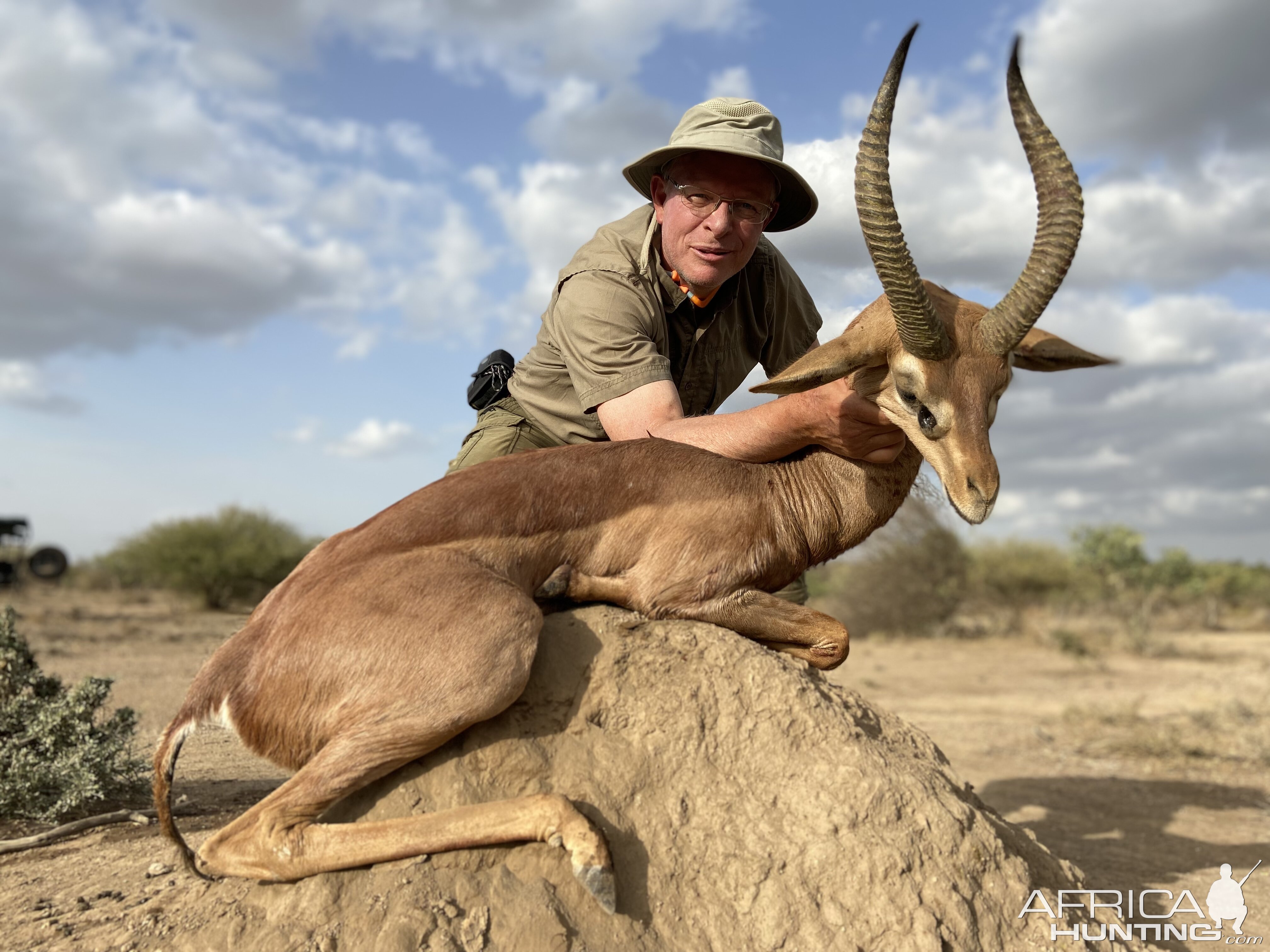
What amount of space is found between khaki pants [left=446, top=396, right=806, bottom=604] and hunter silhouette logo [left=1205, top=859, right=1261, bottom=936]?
2.97m

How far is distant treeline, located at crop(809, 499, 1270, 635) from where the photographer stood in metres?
25.5

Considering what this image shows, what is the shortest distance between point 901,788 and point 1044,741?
28.8ft

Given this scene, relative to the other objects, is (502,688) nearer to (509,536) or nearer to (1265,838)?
(509,536)

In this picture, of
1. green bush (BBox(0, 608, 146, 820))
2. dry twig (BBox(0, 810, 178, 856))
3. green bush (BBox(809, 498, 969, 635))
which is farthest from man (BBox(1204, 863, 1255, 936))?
green bush (BBox(809, 498, 969, 635))

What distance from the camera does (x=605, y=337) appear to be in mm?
5477

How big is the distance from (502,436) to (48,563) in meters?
33.7

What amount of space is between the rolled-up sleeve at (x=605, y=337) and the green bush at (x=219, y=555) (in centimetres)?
2316

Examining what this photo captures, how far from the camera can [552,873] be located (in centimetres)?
368

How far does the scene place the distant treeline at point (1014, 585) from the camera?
25.5 meters

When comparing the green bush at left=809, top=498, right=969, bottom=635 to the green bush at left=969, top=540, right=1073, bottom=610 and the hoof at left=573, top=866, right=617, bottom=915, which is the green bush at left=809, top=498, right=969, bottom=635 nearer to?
the green bush at left=969, top=540, right=1073, bottom=610

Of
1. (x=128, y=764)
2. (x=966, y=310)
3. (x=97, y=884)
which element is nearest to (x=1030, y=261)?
(x=966, y=310)

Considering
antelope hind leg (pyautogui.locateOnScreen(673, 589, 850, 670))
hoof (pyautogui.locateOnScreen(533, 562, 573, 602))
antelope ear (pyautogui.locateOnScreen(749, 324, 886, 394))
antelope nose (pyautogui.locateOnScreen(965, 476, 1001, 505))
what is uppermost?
antelope ear (pyautogui.locateOnScreen(749, 324, 886, 394))

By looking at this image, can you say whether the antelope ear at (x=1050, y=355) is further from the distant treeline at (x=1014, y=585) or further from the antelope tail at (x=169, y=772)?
the distant treeline at (x=1014, y=585)

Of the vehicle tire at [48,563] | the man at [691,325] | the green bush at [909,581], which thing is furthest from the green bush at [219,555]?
the man at [691,325]
